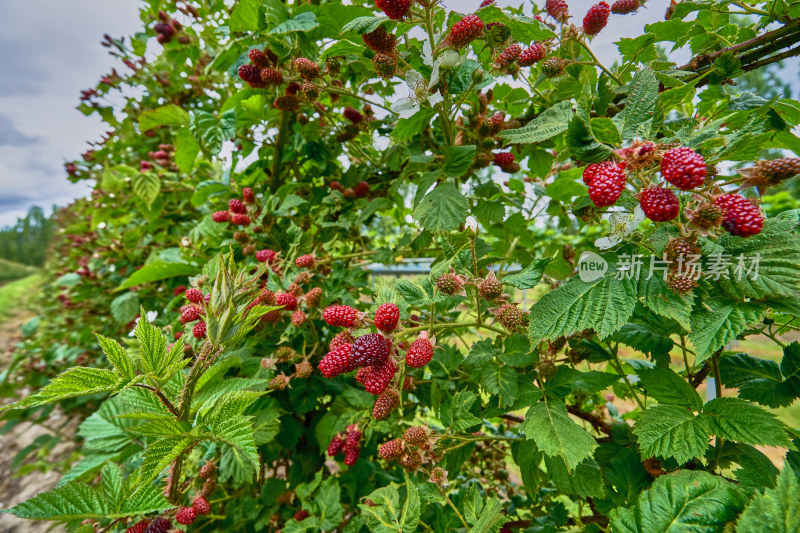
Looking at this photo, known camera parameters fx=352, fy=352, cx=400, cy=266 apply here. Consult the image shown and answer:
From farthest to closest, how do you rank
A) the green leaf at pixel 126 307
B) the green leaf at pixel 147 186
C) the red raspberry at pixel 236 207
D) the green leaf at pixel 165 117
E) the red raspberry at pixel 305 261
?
1. the green leaf at pixel 126 307
2. the green leaf at pixel 147 186
3. the green leaf at pixel 165 117
4. the red raspberry at pixel 236 207
5. the red raspberry at pixel 305 261

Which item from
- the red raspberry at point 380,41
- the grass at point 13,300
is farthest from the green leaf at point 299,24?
the grass at point 13,300

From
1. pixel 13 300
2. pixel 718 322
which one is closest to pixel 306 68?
pixel 718 322

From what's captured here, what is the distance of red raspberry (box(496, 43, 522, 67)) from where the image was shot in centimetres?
68

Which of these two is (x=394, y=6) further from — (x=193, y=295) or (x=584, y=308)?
(x=193, y=295)

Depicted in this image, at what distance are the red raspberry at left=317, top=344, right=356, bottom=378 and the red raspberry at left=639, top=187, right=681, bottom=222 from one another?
0.46m

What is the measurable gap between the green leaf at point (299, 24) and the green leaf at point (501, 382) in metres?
0.85

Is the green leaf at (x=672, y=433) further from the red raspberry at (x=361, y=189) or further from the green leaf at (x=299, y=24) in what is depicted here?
the green leaf at (x=299, y=24)

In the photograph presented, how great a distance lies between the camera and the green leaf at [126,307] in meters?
1.56

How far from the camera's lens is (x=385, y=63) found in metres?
0.66

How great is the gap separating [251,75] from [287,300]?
574 millimetres

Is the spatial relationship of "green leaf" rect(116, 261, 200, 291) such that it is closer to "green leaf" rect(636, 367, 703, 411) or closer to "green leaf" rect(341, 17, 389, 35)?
"green leaf" rect(341, 17, 389, 35)

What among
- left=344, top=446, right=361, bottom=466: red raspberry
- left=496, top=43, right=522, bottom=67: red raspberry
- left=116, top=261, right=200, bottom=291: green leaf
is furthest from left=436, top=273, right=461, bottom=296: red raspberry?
left=116, top=261, right=200, bottom=291: green leaf

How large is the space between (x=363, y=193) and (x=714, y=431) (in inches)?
38.2

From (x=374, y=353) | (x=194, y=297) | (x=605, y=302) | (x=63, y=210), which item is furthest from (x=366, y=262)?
(x=63, y=210)
